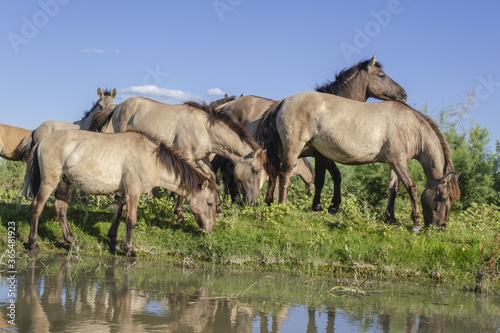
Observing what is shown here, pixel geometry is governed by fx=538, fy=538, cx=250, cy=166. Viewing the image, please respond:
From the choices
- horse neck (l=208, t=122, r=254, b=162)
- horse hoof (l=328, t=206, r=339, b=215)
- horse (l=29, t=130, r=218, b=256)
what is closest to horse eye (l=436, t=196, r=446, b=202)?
horse hoof (l=328, t=206, r=339, b=215)

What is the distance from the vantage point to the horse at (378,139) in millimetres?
9188

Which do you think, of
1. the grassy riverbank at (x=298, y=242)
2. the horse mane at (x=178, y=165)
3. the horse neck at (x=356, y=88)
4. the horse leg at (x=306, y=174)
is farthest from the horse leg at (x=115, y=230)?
the horse leg at (x=306, y=174)

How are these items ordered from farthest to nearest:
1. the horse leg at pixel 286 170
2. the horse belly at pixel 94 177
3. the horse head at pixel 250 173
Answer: the horse leg at pixel 286 170 → the horse head at pixel 250 173 → the horse belly at pixel 94 177

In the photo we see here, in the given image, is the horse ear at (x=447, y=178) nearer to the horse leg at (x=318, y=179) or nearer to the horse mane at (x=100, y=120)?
the horse leg at (x=318, y=179)

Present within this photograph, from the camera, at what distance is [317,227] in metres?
9.03

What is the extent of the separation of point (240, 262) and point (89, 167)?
8.81ft

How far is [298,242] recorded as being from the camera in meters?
8.34

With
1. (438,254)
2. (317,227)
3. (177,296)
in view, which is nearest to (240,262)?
(317,227)

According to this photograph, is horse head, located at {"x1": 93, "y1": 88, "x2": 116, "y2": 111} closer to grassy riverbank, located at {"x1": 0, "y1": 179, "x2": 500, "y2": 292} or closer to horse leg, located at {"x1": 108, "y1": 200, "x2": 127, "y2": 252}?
grassy riverbank, located at {"x1": 0, "y1": 179, "x2": 500, "y2": 292}

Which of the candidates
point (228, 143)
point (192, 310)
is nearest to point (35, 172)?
point (228, 143)

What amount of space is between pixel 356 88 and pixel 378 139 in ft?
8.28

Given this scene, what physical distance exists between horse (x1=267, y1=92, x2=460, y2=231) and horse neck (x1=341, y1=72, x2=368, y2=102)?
1.80m

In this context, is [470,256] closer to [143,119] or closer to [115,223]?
[115,223]

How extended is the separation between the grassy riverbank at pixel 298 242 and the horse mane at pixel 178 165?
2.82ft
